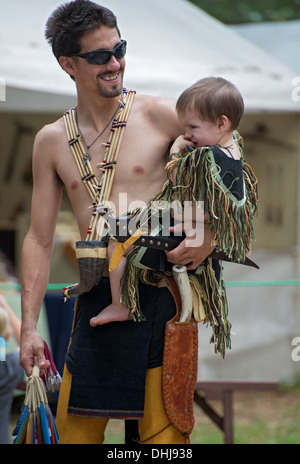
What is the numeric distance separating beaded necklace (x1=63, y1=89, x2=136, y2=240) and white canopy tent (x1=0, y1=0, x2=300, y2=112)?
3.06 metres

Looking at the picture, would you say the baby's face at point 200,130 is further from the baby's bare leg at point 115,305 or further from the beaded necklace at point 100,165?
the baby's bare leg at point 115,305

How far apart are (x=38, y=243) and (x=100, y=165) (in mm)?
435

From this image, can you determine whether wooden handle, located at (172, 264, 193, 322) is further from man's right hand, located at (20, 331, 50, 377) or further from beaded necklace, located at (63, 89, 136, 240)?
man's right hand, located at (20, 331, 50, 377)

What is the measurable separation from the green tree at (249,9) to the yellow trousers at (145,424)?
13152mm

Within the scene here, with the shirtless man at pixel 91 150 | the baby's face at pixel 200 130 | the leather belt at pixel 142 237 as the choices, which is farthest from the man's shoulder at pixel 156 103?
the leather belt at pixel 142 237

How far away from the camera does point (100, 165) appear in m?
2.82

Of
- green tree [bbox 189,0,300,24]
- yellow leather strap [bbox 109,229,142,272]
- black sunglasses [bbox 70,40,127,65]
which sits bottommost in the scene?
yellow leather strap [bbox 109,229,142,272]

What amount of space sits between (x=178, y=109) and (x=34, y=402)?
3.81ft

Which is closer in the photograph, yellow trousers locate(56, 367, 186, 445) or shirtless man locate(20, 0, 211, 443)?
yellow trousers locate(56, 367, 186, 445)

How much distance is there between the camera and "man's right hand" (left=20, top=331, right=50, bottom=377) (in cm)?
286

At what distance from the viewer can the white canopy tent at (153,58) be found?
235 inches

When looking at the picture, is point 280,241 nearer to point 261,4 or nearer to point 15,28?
point 15,28

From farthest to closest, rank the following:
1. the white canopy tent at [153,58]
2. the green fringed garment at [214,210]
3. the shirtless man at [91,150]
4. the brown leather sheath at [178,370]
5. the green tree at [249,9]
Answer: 1. the green tree at [249,9]
2. the white canopy tent at [153,58]
3. the shirtless man at [91,150]
4. the brown leather sheath at [178,370]
5. the green fringed garment at [214,210]

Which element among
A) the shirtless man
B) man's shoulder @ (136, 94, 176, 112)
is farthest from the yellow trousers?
man's shoulder @ (136, 94, 176, 112)
